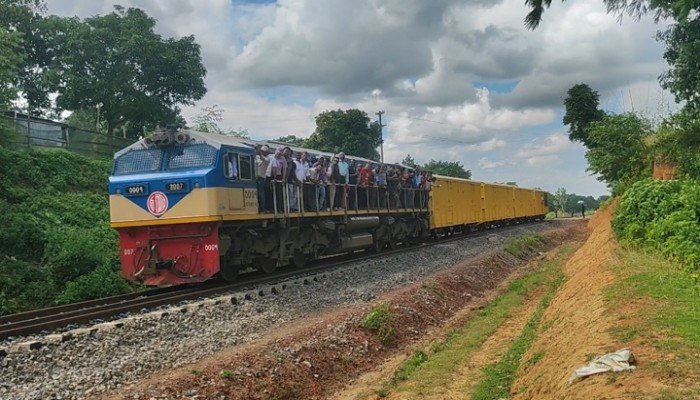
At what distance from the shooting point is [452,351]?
10.2 m

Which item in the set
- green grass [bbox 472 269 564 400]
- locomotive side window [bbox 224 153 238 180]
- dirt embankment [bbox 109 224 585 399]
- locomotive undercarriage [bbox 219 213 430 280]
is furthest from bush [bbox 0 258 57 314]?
green grass [bbox 472 269 564 400]

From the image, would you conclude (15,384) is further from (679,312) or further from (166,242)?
(679,312)

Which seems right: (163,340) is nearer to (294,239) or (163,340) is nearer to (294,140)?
(294,239)

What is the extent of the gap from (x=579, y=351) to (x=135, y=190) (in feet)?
33.1

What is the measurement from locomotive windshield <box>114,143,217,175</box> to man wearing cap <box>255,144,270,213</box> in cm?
155

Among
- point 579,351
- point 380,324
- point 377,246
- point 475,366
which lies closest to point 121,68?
point 377,246

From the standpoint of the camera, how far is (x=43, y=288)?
1395 cm

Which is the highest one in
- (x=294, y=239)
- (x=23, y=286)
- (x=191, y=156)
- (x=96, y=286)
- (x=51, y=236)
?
(x=191, y=156)

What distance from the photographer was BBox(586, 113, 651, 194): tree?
24766mm

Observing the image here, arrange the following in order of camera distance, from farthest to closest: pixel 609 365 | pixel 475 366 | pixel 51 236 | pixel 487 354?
1. pixel 51 236
2. pixel 487 354
3. pixel 475 366
4. pixel 609 365

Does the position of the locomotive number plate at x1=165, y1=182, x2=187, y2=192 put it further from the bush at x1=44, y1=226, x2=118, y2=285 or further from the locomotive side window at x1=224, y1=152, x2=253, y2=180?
the bush at x1=44, y1=226, x2=118, y2=285

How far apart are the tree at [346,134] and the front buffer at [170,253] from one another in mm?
39099

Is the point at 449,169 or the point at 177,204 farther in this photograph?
the point at 449,169

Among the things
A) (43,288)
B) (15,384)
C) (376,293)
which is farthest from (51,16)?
(15,384)
